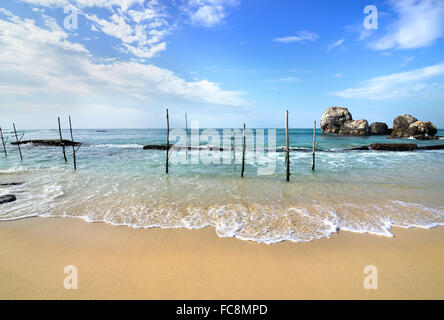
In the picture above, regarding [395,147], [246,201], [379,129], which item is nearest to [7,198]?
[246,201]

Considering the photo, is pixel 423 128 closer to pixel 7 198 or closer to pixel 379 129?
pixel 379 129

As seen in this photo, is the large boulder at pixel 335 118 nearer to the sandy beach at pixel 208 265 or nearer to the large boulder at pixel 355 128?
the large boulder at pixel 355 128

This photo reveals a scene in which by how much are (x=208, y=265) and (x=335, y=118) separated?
62.5m

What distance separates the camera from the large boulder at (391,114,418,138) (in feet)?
138

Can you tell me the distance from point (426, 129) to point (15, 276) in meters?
59.3

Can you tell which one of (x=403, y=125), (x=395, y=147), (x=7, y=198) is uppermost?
(x=403, y=125)

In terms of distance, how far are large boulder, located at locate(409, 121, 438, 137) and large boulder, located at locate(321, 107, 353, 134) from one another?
583 inches

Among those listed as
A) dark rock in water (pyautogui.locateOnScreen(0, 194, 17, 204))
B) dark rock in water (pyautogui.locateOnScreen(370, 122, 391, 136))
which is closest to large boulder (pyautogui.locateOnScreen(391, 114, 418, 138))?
dark rock in water (pyautogui.locateOnScreen(370, 122, 391, 136))

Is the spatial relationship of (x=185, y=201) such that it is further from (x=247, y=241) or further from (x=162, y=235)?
(x=247, y=241)

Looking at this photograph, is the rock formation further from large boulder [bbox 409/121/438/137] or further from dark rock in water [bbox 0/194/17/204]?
dark rock in water [bbox 0/194/17/204]

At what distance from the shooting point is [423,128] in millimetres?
39688

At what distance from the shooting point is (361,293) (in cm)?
313

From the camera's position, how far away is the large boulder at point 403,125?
42062 millimetres

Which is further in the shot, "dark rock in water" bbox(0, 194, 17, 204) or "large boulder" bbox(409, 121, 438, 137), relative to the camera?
"large boulder" bbox(409, 121, 438, 137)
